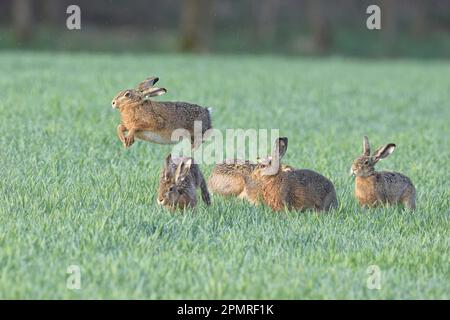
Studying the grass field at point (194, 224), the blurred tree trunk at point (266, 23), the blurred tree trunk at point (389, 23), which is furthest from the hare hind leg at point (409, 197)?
the blurred tree trunk at point (266, 23)

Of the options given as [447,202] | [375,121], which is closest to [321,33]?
[375,121]

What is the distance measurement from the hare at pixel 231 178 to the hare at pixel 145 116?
23.2 inches

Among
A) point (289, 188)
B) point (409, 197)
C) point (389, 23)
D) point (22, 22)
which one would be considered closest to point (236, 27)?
point (389, 23)

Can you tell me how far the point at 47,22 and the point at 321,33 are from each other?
1283 centimetres

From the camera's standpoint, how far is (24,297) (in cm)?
546

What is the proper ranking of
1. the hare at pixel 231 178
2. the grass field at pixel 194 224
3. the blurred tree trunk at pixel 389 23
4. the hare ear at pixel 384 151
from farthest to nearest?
the blurred tree trunk at pixel 389 23 < the hare at pixel 231 178 < the hare ear at pixel 384 151 < the grass field at pixel 194 224

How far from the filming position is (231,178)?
8.49 m

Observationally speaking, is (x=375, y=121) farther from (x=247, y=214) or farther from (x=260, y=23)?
(x=260, y=23)

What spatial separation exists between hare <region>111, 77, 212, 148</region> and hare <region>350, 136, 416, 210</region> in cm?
176

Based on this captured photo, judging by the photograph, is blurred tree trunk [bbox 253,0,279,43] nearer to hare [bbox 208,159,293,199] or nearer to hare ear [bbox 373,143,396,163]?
hare [bbox 208,159,293,199]

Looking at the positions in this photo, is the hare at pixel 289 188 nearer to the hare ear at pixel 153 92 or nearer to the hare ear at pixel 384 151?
the hare ear at pixel 384 151

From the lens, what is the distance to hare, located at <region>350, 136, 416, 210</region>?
26.9 ft

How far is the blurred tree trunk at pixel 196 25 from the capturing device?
36.7 m

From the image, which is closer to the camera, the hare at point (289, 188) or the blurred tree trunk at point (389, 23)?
the hare at point (289, 188)
